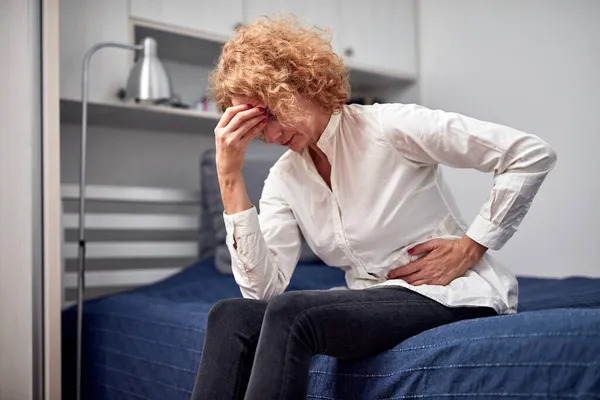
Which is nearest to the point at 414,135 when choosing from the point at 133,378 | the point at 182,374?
the point at 182,374

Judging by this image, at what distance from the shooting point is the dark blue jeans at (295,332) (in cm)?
97

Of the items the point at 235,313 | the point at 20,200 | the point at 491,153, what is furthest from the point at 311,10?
the point at 235,313

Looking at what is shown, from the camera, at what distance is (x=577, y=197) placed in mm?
2430

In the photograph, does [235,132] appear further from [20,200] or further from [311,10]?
[311,10]

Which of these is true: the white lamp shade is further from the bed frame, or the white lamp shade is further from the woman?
the woman

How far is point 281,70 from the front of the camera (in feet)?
4.13

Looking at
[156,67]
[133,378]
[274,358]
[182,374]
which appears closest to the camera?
[274,358]

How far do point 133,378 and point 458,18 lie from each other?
211cm

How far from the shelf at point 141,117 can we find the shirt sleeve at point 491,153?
1.21m

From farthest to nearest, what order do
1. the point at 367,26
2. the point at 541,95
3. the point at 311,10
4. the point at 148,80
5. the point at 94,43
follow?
the point at 367,26, the point at 311,10, the point at 541,95, the point at 94,43, the point at 148,80

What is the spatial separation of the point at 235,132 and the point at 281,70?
151 mm

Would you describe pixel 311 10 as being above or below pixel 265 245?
above

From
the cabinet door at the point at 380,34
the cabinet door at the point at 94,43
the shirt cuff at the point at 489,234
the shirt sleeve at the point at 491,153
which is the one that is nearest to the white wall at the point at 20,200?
the cabinet door at the point at 94,43

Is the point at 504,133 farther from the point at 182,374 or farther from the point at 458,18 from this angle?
the point at 458,18
